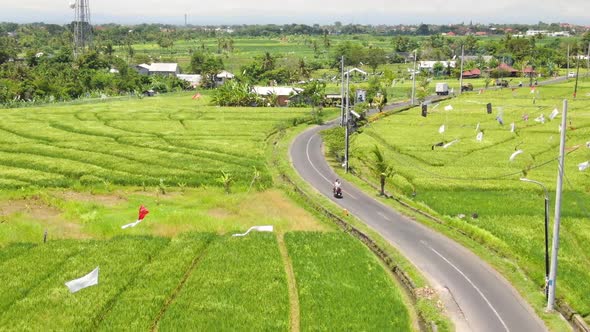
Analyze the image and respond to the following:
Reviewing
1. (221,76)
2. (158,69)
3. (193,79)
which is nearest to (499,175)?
(221,76)

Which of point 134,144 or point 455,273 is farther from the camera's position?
point 134,144

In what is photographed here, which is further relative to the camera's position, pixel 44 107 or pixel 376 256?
pixel 44 107

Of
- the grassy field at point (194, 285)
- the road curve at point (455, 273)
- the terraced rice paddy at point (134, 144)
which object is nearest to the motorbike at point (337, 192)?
the road curve at point (455, 273)

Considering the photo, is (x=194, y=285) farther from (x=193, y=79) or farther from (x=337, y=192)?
(x=193, y=79)

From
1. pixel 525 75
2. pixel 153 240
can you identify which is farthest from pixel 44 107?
pixel 525 75

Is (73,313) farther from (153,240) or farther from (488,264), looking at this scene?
(488,264)
